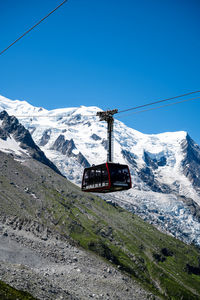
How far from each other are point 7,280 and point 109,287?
51.7 metres

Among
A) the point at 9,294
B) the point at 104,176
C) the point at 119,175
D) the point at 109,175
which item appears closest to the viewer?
the point at 109,175

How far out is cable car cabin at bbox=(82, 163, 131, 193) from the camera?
45.7 m

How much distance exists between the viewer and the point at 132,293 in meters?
120

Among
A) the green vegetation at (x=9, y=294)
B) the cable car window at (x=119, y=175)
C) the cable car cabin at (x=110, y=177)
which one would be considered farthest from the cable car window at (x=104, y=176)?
the green vegetation at (x=9, y=294)

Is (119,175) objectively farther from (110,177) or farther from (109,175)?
(109,175)

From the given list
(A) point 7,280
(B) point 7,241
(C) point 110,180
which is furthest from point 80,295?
(C) point 110,180

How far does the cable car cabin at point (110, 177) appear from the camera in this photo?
45656 millimetres

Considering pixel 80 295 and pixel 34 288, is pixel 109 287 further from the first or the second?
pixel 34 288

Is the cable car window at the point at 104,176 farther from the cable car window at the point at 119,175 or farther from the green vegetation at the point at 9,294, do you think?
the green vegetation at the point at 9,294

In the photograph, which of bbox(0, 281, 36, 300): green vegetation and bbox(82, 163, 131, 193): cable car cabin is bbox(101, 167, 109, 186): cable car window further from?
bbox(0, 281, 36, 300): green vegetation

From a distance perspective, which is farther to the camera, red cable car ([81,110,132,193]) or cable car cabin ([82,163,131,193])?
cable car cabin ([82,163,131,193])

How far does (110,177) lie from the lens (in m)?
45.3

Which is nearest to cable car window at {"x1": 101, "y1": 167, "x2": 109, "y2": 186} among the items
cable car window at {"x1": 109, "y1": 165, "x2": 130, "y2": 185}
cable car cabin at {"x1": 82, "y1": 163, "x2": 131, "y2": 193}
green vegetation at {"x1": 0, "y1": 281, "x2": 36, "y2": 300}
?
cable car cabin at {"x1": 82, "y1": 163, "x2": 131, "y2": 193}

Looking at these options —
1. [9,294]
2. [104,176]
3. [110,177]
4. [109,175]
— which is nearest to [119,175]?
[110,177]
